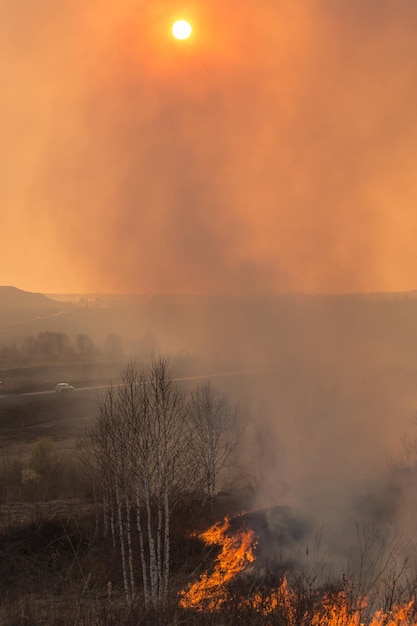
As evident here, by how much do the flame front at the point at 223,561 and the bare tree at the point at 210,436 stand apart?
4.71 metres

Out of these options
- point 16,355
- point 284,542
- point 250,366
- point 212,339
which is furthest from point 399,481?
point 16,355

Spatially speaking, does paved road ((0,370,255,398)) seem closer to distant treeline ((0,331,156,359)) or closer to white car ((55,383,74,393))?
white car ((55,383,74,393))

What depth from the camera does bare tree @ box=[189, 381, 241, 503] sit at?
30547 millimetres

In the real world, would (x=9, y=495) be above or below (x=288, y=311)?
below

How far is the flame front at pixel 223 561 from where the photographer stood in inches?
653

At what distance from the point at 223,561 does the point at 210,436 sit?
12.0m

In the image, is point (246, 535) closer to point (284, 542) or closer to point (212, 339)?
point (284, 542)

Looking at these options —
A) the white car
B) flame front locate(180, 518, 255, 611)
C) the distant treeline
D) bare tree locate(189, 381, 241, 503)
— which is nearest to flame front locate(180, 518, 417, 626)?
flame front locate(180, 518, 255, 611)

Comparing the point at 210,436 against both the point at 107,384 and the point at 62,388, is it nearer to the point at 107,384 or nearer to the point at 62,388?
the point at 62,388

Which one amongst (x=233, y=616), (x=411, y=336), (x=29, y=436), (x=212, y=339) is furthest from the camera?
(x=212, y=339)

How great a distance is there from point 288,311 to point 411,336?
18.2 metres

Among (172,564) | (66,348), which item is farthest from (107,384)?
(172,564)

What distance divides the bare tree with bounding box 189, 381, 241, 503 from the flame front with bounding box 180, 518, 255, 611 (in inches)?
185

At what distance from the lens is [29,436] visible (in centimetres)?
4784
